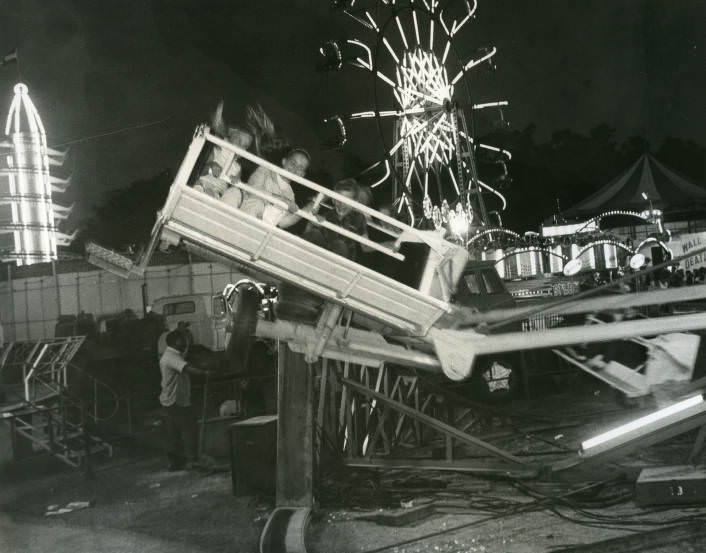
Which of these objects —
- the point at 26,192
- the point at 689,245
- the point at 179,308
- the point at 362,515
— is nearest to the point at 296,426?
the point at 362,515

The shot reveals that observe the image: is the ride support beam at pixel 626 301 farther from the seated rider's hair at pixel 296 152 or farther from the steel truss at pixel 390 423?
the seated rider's hair at pixel 296 152

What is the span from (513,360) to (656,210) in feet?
35.3

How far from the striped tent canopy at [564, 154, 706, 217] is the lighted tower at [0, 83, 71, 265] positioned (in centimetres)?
1625

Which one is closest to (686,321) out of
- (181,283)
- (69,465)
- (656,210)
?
(69,465)

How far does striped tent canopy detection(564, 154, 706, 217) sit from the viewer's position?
1941 cm

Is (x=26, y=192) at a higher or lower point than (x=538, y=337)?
higher

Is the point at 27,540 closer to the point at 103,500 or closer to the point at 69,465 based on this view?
the point at 103,500

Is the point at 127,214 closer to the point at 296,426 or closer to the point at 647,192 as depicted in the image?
the point at 647,192

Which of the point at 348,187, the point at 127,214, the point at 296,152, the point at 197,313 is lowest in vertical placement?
the point at 197,313

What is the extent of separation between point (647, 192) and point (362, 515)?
16.3 meters

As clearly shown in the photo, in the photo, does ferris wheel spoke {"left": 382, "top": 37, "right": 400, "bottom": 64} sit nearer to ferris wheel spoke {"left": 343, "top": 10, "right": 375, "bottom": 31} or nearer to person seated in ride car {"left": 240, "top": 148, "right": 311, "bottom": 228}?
ferris wheel spoke {"left": 343, "top": 10, "right": 375, "bottom": 31}

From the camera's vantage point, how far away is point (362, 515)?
20.8 feet

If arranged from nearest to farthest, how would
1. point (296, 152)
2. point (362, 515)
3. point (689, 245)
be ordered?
point (296, 152)
point (362, 515)
point (689, 245)

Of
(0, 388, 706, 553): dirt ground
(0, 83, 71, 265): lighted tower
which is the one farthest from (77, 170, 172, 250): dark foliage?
(0, 388, 706, 553): dirt ground
